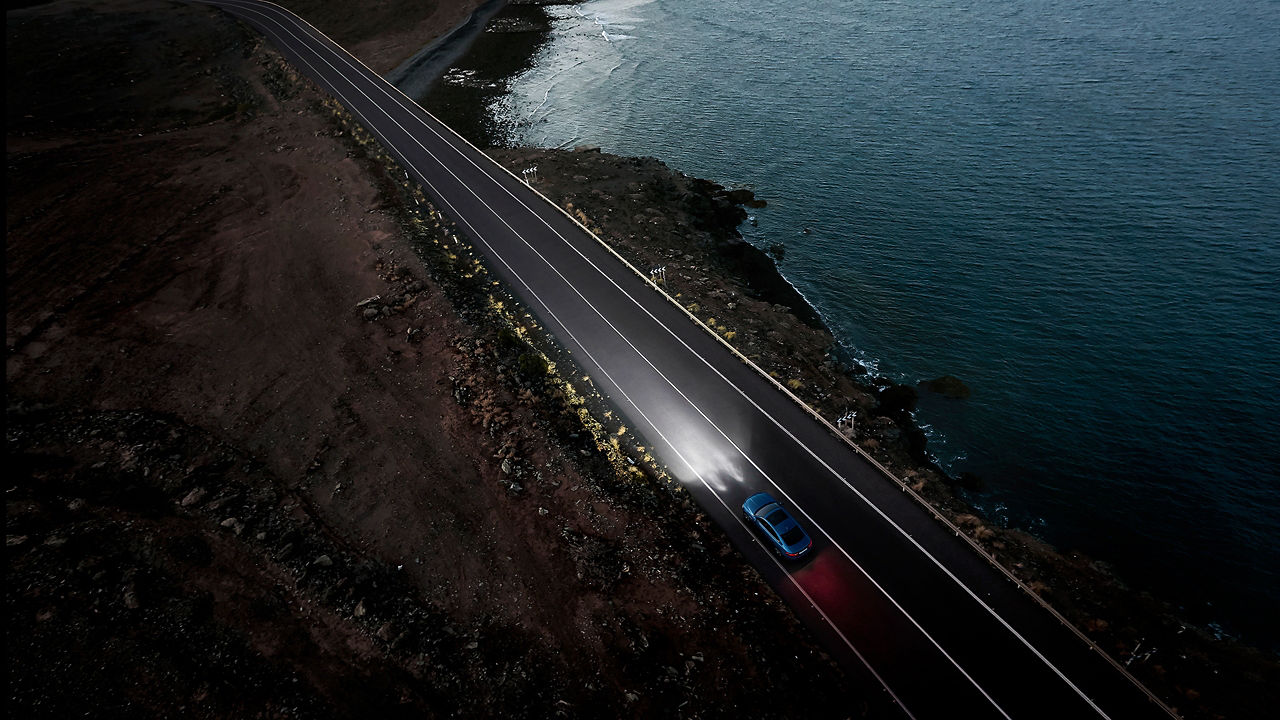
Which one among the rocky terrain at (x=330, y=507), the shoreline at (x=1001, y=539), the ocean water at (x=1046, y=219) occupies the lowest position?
the rocky terrain at (x=330, y=507)

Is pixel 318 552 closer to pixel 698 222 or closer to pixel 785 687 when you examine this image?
pixel 785 687

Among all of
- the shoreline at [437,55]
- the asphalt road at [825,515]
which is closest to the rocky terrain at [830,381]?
the asphalt road at [825,515]

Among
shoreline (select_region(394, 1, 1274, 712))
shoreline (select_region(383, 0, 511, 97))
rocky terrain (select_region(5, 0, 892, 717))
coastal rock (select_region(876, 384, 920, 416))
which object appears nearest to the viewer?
rocky terrain (select_region(5, 0, 892, 717))

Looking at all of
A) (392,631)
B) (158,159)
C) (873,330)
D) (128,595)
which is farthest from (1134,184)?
(158,159)

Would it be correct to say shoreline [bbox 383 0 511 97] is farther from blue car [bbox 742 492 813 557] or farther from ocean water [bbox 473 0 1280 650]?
blue car [bbox 742 492 813 557]

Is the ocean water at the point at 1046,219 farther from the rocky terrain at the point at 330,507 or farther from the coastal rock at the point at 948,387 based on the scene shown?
the rocky terrain at the point at 330,507

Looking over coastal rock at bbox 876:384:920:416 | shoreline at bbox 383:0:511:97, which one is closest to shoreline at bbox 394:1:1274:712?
coastal rock at bbox 876:384:920:416
